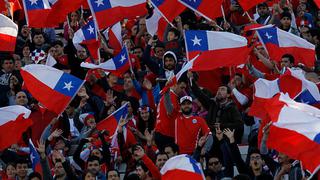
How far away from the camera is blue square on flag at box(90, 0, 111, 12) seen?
25.3 meters

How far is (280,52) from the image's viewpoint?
24.4 meters

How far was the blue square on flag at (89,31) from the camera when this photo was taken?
1053 inches

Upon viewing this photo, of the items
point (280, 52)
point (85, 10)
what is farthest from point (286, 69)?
point (85, 10)

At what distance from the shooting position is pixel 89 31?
88.0 feet

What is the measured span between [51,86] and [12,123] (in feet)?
2.69

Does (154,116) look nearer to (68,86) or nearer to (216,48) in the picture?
(216,48)

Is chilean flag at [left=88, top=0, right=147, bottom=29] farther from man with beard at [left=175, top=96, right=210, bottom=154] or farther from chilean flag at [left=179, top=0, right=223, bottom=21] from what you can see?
man with beard at [left=175, top=96, right=210, bottom=154]

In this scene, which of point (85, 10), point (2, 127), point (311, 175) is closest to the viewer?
point (311, 175)

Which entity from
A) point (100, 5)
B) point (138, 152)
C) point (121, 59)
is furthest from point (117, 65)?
point (138, 152)

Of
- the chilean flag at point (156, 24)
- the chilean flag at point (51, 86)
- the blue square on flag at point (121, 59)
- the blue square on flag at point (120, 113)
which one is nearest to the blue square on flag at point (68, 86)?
the chilean flag at point (51, 86)

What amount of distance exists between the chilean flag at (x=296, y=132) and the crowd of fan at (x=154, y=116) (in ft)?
2.80

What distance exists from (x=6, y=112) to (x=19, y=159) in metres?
0.76

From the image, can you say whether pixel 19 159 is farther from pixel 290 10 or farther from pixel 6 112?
pixel 290 10

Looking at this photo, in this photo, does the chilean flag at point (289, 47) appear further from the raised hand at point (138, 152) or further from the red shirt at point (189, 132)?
the raised hand at point (138, 152)
